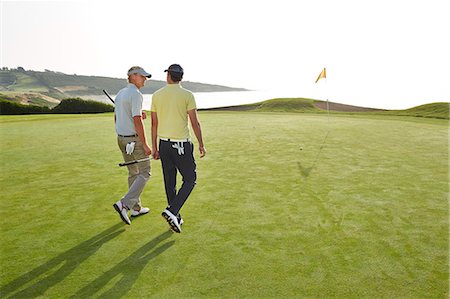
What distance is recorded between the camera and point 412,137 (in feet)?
39.8

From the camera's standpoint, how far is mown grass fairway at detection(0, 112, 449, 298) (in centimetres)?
323

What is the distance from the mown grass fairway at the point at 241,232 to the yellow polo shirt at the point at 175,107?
1.25m

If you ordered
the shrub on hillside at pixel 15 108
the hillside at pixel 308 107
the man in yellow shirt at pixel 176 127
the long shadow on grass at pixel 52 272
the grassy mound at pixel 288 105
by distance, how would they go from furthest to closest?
the grassy mound at pixel 288 105 → the shrub on hillside at pixel 15 108 → the hillside at pixel 308 107 → the man in yellow shirt at pixel 176 127 → the long shadow on grass at pixel 52 272

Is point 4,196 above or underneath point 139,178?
underneath

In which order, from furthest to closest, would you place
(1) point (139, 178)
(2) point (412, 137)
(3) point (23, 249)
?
(2) point (412, 137)
(1) point (139, 178)
(3) point (23, 249)

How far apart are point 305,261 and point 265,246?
531mm

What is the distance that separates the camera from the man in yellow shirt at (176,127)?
14.7 ft

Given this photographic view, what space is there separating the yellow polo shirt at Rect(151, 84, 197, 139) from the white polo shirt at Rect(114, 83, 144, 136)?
397 millimetres

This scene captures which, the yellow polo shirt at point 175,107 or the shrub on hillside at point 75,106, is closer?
the yellow polo shirt at point 175,107

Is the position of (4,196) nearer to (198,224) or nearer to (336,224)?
(198,224)

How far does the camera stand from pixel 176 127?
14.8 feet

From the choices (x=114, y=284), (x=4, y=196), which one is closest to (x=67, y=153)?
(x=4, y=196)

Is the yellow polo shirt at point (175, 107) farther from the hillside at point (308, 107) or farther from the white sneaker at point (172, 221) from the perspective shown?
the hillside at point (308, 107)

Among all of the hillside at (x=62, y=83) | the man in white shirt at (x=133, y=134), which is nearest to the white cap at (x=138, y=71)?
the man in white shirt at (x=133, y=134)
